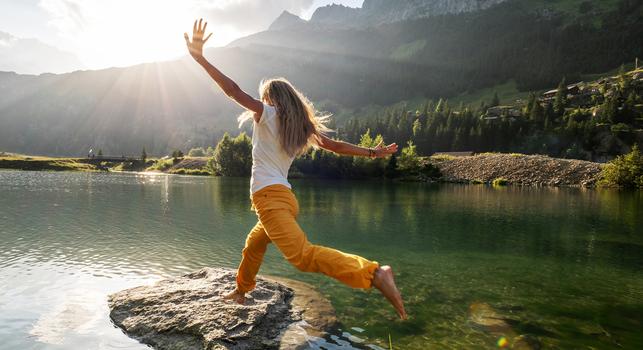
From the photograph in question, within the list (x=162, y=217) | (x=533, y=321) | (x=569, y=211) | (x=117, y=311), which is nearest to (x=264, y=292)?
(x=117, y=311)

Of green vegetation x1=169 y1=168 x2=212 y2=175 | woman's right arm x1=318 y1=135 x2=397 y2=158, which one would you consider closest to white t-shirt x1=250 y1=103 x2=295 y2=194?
woman's right arm x1=318 y1=135 x2=397 y2=158

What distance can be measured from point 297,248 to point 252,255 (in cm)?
196

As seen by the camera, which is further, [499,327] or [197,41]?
[499,327]

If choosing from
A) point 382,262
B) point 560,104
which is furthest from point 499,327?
point 560,104

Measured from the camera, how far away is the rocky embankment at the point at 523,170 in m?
98.0

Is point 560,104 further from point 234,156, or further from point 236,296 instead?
point 236,296

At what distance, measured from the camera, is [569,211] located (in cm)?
3816

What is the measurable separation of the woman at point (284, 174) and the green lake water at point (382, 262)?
2.57 metres

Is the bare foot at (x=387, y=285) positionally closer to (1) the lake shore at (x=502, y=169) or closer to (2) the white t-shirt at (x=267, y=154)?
(2) the white t-shirt at (x=267, y=154)

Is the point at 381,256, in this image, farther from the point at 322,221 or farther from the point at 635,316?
the point at 322,221

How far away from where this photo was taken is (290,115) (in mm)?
5887

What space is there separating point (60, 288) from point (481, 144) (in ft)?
512

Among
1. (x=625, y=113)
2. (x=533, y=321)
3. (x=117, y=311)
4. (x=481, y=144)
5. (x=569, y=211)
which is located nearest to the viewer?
(x=117, y=311)

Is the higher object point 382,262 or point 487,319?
point 487,319
